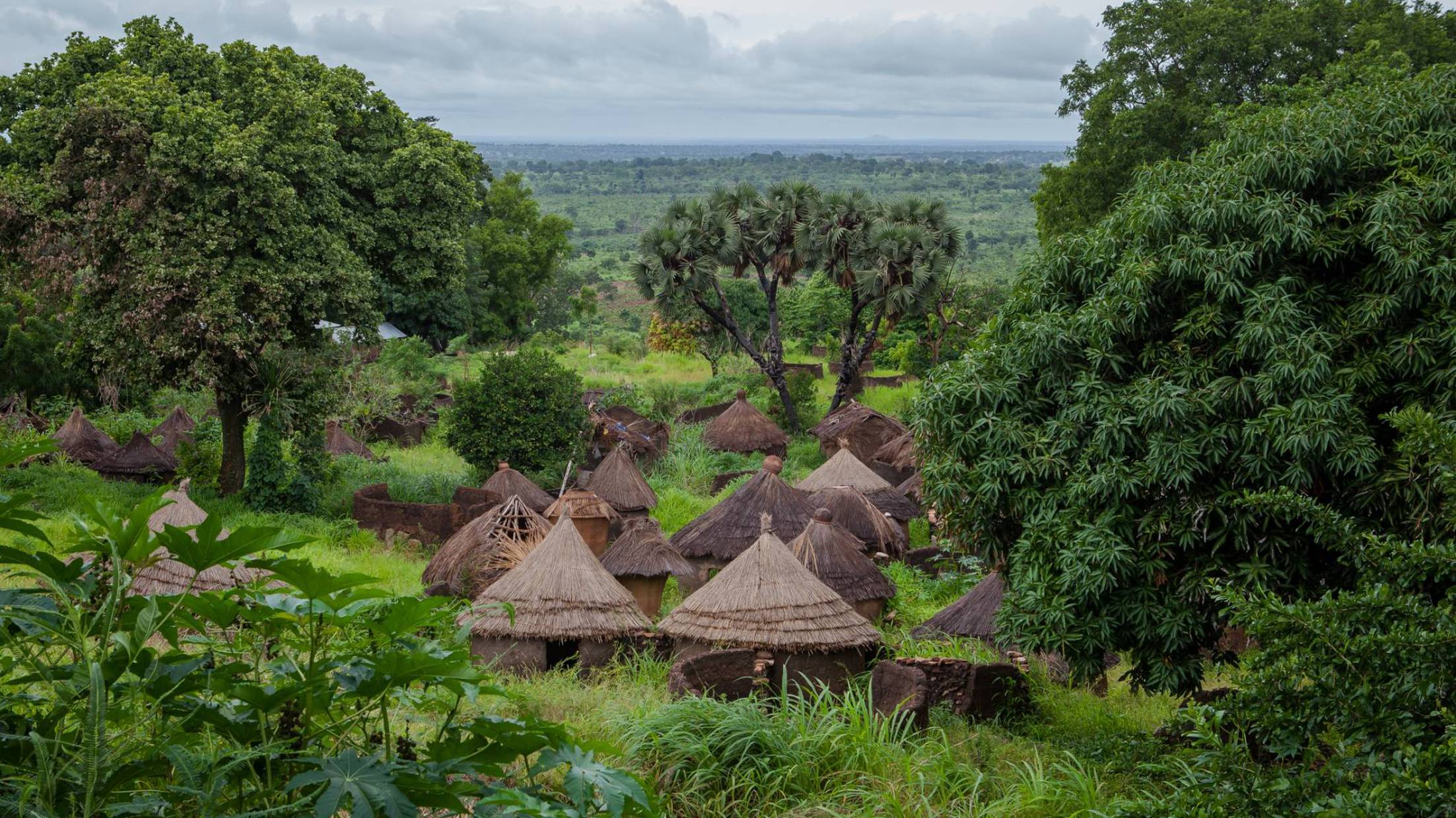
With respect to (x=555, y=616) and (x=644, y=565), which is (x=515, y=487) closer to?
(x=644, y=565)

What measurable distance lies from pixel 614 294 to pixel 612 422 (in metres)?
56.8

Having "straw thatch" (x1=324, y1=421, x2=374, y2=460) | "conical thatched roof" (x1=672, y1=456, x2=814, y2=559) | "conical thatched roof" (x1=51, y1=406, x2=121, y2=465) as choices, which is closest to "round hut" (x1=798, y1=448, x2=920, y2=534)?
"conical thatched roof" (x1=672, y1=456, x2=814, y2=559)

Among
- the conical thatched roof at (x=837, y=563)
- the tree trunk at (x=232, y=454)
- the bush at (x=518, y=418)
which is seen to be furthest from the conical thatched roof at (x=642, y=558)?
the tree trunk at (x=232, y=454)

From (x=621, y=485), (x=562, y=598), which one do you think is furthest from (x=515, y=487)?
(x=562, y=598)

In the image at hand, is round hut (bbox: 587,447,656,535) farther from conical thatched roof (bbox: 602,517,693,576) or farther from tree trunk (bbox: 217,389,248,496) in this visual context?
tree trunk (bbox: 217,389,248,496)

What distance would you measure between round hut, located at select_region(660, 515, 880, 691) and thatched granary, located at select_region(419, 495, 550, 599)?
3.38 m

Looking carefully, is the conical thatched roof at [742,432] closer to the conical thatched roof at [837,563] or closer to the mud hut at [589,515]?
the mud hut at [589,515]

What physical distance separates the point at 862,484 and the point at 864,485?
39 mm

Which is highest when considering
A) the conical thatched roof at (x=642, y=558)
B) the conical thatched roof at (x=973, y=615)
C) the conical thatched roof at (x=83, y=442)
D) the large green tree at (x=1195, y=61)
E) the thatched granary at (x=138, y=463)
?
the large green tree at (x=1195, y=61)

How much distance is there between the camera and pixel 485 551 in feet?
46.9

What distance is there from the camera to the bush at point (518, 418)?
22156mm

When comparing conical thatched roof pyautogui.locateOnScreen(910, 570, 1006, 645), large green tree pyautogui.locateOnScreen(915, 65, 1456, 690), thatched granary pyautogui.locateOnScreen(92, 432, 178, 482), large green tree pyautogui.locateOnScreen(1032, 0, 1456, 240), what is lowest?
thatched granary pyautogui.locateOnScreen(92, 432, 178, 482)

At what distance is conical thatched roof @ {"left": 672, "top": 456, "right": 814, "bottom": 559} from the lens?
16.5 meters

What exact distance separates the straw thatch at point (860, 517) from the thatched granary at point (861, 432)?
26.1 feet
